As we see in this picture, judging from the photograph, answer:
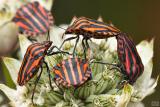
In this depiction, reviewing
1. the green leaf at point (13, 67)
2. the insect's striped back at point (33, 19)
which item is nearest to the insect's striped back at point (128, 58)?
the green leaf at point (13, 67)

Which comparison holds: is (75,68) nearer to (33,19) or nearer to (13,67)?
(13,67)

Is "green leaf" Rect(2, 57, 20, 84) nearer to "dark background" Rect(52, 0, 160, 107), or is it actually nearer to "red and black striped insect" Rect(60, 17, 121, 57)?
"red and black striped insect" Rect(60, 17, 121, 57)

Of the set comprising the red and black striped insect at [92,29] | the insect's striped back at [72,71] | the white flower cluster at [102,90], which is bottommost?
the white flower cluster at [102,90]

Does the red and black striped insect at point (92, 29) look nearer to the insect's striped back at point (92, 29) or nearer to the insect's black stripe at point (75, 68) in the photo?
the insect's striped back at point (92, 29)

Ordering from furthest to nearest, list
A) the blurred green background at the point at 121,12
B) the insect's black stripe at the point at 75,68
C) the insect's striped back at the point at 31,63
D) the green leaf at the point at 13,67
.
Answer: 1. the blurred green background at the point at 121,12
2. the green leaf at the point at 13,67
3. the insect's striped back at the point at 31,63
4. the insect's black stripe at the point at 75,68

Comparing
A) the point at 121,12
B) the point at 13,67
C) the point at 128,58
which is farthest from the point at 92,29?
the point at 121,12

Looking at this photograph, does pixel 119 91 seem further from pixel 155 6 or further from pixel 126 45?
pixel 155 6
